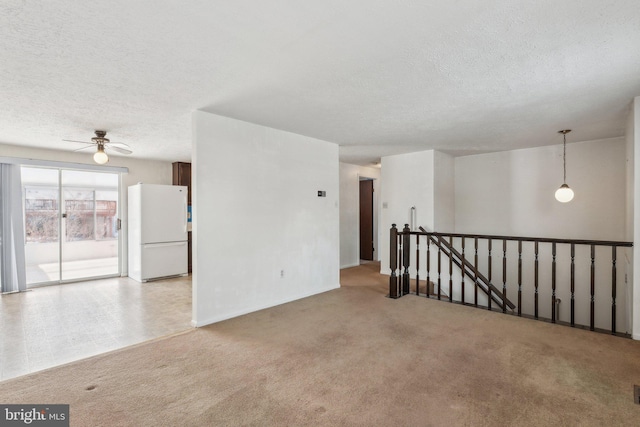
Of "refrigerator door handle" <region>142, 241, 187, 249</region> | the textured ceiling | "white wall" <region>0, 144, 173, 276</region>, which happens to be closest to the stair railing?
the textured ceiling

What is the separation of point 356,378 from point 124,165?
659 cm

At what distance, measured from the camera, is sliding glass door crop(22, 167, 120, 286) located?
588cm

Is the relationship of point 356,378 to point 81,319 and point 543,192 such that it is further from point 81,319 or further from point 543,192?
point 543,192

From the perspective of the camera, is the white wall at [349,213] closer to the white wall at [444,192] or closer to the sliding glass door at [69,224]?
the white wall at [444,192]

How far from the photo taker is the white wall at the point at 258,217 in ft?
12.1

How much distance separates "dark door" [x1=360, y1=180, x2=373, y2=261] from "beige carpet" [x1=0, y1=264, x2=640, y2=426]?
458 centimetres

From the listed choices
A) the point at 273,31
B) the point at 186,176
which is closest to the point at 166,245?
the point at 186,176

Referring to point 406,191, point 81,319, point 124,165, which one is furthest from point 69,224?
point 406,191

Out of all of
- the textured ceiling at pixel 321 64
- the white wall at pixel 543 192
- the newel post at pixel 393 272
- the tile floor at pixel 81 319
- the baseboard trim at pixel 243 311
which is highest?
the textured ceiling at pixel 321 64

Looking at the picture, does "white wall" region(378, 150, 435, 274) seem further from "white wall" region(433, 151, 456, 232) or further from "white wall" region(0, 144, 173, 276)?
"white wall" region(0, 144, 173, 276)

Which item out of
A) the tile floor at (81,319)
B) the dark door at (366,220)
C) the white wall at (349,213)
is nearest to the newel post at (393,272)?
the white wall at (349,213)

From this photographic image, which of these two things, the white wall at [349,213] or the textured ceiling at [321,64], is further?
the white wall at [349,213]

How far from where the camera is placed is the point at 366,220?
828 centimetres

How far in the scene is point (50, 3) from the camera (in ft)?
5.66
